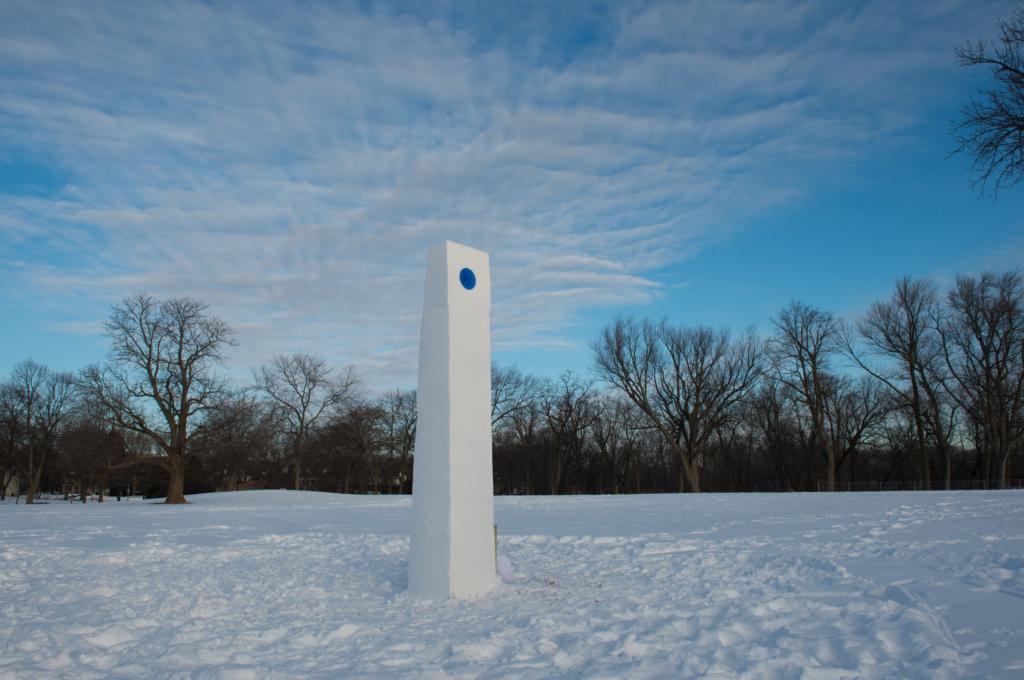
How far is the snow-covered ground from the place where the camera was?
485 centimetres

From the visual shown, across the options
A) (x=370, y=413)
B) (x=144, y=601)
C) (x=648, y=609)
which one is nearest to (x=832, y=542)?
(x=648, y=609)

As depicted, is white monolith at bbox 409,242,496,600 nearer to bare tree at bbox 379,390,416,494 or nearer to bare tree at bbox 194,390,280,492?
bare tree at bbox 194,390,280,492

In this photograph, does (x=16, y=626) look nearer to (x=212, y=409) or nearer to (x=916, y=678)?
(x=916, y=678)

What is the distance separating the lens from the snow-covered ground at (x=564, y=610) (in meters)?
4.85

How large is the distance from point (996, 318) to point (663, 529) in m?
38.5

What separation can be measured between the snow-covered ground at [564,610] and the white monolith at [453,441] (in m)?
0.41

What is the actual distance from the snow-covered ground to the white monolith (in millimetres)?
414

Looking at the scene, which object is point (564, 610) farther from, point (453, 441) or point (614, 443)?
point (614, 443)

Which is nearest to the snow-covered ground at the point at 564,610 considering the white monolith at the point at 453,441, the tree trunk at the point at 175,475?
the white monolith at the point at 453,441

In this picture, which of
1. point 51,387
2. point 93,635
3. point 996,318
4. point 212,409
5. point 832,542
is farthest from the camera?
point 51,387

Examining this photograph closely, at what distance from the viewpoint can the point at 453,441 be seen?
24.9ft

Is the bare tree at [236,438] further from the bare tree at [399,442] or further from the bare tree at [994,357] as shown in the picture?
the bare tree at [994,357]

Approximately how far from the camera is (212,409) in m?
33.3

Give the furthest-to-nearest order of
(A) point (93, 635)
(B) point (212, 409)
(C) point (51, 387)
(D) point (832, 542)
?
(C) point (51, 387)
(B) point (212, 409)
(D) point (832, 542)
(A) point (93, 635)
